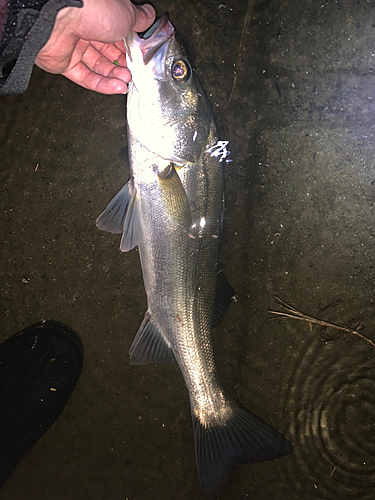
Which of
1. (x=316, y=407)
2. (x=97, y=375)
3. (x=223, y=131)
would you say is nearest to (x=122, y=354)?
(x=97, y=375)

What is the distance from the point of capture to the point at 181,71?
1821 mm

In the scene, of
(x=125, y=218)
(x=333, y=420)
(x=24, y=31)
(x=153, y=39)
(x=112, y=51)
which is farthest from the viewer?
(x=333, y=420)

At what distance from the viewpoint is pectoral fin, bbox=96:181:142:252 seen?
6.57 feet

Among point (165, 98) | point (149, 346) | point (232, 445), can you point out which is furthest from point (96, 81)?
point (232, 445)

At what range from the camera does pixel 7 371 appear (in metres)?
2.59

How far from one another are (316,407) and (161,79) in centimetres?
245

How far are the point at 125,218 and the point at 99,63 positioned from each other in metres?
1.05

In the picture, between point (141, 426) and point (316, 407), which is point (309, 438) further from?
point (141, 426)

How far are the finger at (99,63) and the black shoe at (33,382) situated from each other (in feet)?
6.09

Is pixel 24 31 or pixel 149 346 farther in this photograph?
pixel 149 346

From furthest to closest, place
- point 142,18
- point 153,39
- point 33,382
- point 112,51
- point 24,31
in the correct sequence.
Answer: point 33,382, point 112,51, point 142,18, point 153,39, point 24,31

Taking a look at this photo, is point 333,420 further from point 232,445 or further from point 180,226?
point 180,226

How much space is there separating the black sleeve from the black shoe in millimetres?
1778

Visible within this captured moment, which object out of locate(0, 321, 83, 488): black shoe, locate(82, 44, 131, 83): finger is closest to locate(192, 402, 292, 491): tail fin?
locate(0, 321, 83, 488): black shoe
